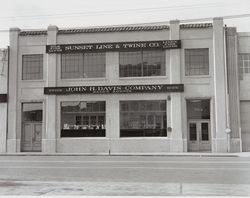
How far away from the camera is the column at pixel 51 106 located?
29.1 meters

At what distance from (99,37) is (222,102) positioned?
34.2ft

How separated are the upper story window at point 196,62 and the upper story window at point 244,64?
2.45 meters

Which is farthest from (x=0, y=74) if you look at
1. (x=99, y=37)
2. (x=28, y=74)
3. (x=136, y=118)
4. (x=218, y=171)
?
(x=218, y=171)

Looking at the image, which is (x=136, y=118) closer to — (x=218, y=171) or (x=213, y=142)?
(x=213, y=142)

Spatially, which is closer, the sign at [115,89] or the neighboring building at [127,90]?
the neighboring building at [127,90]

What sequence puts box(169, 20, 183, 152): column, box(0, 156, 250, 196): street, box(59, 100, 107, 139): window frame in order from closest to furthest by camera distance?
box(0, 156, 250, 196): street < box(169, 20, 183, 152): column < box(59, 100, 107, 139): window frame

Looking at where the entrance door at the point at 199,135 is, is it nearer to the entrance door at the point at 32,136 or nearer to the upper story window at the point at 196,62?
the upper story window at the point at 196,62

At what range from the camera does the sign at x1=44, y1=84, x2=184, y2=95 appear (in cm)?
2809

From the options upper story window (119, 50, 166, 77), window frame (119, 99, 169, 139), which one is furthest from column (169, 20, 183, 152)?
upper story window (119, 50, 166, 77)

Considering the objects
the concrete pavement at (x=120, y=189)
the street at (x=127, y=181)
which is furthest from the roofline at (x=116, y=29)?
the concrete pavement at (x=120, y=189)

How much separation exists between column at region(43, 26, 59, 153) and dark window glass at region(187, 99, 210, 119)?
10.1m

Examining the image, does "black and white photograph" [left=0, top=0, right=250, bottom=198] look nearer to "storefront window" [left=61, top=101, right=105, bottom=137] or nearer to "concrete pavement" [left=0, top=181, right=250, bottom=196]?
"storefront window" [left=61, top=101, right=105, bottom=137]

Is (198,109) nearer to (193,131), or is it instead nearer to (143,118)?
(193,131)

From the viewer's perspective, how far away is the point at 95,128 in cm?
2884
